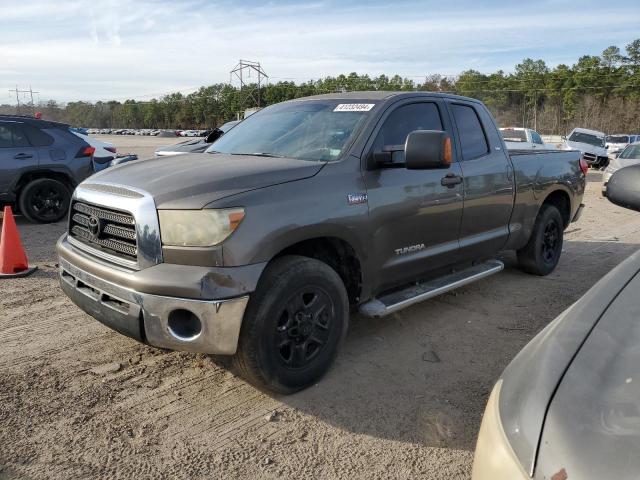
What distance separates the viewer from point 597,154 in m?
22.1

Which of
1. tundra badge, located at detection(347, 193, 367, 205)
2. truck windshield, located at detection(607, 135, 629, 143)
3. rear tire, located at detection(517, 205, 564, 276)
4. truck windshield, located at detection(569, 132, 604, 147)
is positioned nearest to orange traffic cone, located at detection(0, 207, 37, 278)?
tundra badge, located at detection(347, 193, 367, 205)

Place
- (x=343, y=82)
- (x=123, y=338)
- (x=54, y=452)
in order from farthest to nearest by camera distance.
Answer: (x=343, y=82), (x=123, y=338), (x=54, y=452)

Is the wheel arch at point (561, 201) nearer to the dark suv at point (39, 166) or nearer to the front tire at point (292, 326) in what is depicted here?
the front tire at point (292, 326)

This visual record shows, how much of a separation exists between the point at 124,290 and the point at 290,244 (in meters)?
0.96

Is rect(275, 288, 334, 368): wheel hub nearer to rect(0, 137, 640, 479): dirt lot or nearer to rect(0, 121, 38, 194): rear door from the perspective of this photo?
rect(0, 137, 640, 479): dirt lot

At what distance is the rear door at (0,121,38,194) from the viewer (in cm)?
820

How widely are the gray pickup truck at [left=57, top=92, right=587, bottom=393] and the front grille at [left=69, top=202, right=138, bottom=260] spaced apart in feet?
0.04

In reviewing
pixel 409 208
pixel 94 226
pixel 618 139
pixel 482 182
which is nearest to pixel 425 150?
pixel 409 208

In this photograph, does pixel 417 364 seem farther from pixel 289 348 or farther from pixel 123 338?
pixel 123 338

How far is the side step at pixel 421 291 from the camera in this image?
3.69 m

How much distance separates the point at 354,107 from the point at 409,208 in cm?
87

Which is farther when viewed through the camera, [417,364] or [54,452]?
[417,364]

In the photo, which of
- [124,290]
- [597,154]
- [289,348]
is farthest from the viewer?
[597,154]

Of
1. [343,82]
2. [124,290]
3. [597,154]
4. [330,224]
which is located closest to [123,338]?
[124,290]
